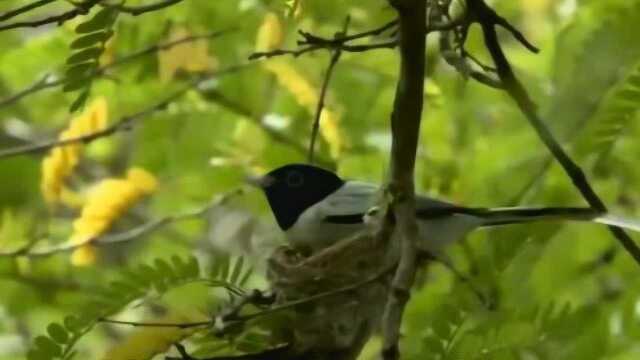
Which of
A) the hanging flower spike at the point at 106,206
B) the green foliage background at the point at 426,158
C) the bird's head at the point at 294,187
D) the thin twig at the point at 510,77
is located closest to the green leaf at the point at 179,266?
the green foliage background at the point at 426,158

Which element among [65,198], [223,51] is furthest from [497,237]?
[65,198]

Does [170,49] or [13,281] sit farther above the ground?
[170,49]

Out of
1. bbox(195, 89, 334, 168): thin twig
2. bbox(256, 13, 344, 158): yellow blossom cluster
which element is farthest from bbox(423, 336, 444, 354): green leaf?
bbox(195, 89, 334, 168): thin twig

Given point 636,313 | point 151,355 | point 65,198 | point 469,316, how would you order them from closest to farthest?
point 151,355 < point 469,316 < point 636,313 < point 65,198

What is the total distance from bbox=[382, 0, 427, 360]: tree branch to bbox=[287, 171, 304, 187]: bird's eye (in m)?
0.53

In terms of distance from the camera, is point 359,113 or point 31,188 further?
point 31,188

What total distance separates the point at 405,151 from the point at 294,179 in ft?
1.86

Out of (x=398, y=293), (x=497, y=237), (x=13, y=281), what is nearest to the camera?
(x=398, y=293)

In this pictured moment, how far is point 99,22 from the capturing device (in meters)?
0.85

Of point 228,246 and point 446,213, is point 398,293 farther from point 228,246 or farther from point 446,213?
point 228,246

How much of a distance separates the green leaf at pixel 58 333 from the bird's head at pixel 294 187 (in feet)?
1.38

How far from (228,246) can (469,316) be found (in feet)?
3.32

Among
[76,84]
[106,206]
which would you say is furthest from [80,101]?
[106,206]

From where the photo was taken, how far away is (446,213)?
3.89 feet
